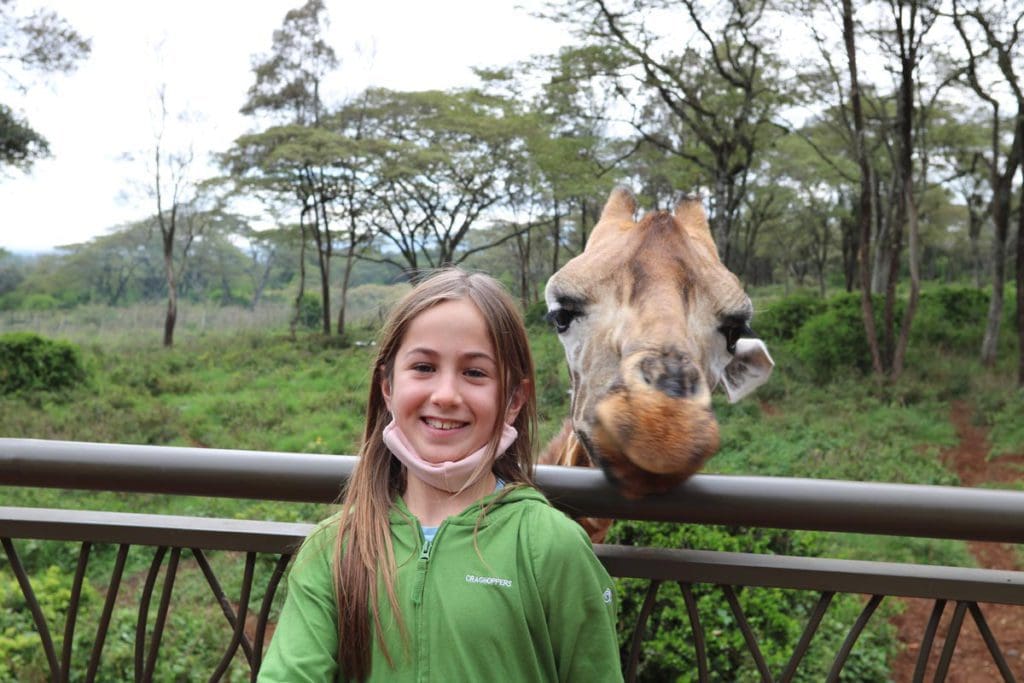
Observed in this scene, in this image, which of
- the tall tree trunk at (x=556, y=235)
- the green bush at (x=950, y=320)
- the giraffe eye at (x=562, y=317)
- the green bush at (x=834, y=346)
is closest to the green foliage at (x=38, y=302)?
the tall tree trunk at (x=556, y=235)

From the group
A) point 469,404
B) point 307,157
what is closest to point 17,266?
point 307,157

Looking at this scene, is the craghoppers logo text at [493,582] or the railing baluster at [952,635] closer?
the craghoppers logo text at [493,582]

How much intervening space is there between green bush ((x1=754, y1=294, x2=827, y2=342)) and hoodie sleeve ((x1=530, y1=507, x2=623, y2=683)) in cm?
1468

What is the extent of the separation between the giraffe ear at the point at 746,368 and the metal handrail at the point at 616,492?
1.29 meters

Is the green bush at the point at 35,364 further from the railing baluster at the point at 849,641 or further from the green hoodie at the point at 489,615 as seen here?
the railing baluster at the point at 849,641

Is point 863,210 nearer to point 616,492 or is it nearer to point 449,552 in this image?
point 616,492

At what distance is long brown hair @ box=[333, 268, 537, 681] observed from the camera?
1317 mm

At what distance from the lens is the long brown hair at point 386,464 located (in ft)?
4.32

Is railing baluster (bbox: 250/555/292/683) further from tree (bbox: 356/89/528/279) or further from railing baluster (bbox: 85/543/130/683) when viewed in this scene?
tree (bbox: 356/89/528/279)

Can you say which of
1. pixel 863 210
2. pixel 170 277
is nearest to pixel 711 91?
pixel 863 210

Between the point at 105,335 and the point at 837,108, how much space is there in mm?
15608

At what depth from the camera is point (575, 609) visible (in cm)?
128

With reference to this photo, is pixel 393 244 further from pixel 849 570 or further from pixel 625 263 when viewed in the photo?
pixel 849 570

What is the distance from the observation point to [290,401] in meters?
12.3
